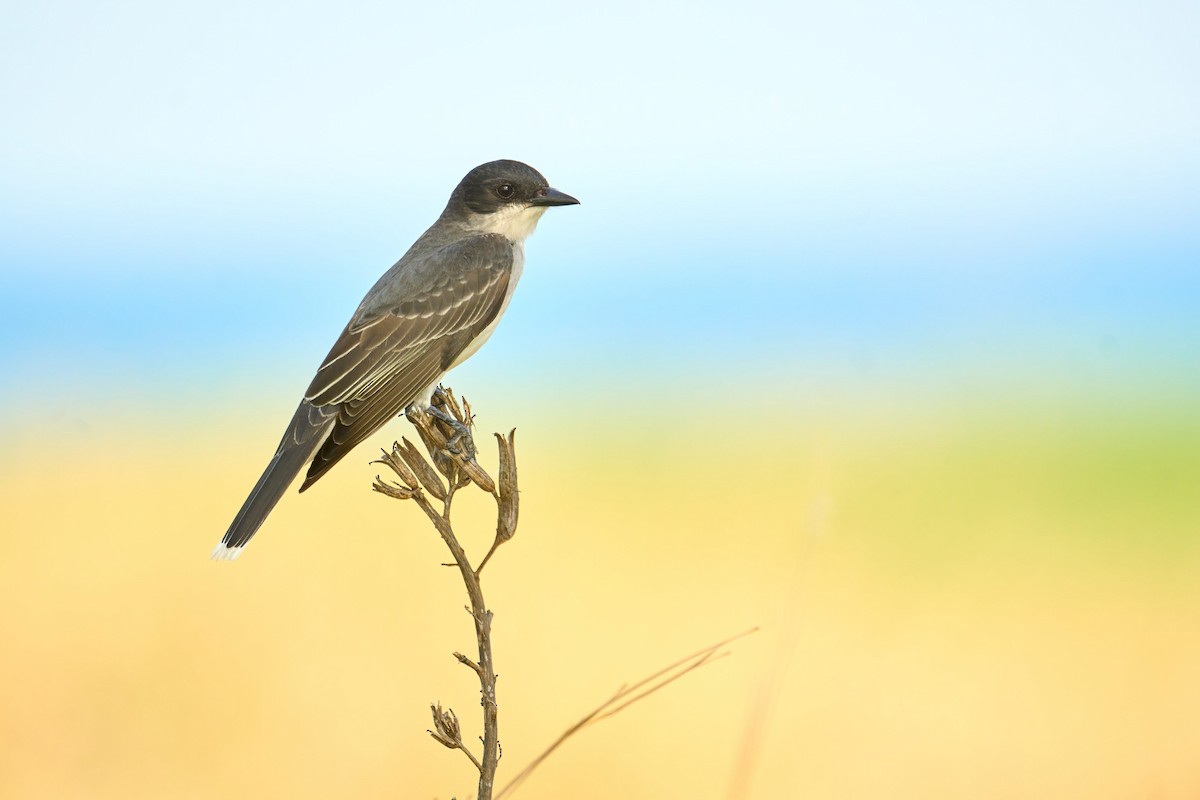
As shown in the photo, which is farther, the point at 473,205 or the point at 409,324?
the point at 473,205

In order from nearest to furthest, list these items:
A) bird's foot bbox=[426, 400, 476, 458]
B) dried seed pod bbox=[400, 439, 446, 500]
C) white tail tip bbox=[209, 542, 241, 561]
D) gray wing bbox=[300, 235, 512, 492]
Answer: dried seed pod bbox=[400, 439, 446, 500]
bird's foot bbox=[426, 400, 476, 458]
white tail tip bbox=[209, 542, 241, 561]
gray wing bbox=[300, 235, 512, 492]

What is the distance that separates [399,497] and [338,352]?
250 cm

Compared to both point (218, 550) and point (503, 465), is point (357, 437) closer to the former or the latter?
point (218, 550)

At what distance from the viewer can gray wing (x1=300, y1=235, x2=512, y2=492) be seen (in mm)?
5141

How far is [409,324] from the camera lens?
5.71 meters

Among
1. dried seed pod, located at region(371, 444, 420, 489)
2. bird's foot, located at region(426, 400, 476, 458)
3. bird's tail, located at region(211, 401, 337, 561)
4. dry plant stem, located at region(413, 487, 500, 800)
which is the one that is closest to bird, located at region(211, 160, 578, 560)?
bird's tail, located at region(211, 401, 337, 561)

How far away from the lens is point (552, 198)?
630cm

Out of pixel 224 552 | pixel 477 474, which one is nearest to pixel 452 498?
pixel 477 474

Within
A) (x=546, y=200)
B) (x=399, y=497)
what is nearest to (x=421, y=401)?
(x=546, y=200)

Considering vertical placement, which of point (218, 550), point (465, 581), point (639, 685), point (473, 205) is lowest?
point (218, 550)

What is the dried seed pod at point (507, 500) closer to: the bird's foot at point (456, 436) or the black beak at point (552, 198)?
the bird's foot at point (456, 436)

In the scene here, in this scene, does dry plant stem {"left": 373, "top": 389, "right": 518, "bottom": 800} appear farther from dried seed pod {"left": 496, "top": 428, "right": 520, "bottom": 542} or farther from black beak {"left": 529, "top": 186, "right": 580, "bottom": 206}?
black beak {"left": 529, "top": 186, "right": 580, "bottom": 206}

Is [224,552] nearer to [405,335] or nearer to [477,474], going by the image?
[405,335]

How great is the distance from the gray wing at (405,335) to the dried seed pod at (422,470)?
1.56 m
